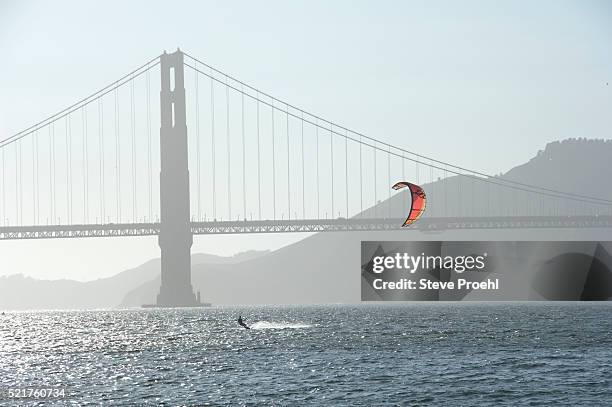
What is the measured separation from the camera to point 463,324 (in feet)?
364

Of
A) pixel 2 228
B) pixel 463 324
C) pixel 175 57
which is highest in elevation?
pixel 175 57

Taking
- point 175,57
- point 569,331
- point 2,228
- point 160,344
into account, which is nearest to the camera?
point 160,344

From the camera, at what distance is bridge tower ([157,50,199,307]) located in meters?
168

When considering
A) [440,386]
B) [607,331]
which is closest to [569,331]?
[607,331]

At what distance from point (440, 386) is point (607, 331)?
4508 centimetres

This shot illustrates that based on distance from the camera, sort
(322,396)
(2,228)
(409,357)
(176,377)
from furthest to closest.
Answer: (2,228) < (409,357) < (176,377) < (322,396)

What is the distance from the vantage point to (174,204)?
168 m

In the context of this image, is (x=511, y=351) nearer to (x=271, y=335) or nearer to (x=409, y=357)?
(x=409, y=357)

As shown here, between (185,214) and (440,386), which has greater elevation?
(185,214)

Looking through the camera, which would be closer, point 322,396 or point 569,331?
point 322,396

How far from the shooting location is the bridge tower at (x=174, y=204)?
16775 centimetres

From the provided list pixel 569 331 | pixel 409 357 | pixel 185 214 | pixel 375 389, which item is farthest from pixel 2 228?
pixel 375 389

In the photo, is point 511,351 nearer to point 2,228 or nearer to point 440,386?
point 440,386

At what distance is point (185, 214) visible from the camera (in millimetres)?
168375
